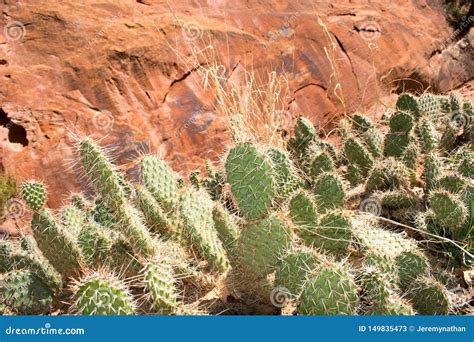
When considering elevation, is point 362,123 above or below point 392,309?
below

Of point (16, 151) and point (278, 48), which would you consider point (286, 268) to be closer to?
point (16, 151)

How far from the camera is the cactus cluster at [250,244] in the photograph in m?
1.95

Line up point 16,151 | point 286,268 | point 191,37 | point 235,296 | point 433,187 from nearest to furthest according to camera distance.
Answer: point 286,268, point 235,296, point 433,187, point 16,151, point 191,37

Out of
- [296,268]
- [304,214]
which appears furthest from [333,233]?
[296,268]

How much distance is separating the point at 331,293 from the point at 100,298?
2.66 feet

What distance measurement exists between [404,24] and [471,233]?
630 centimetres

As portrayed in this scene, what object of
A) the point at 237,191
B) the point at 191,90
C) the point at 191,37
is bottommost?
the point at 191,90

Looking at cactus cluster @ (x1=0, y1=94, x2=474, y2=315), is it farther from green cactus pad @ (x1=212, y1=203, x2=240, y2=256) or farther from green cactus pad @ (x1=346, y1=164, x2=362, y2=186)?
green cactus pad @ (x1=346, y1=164, x2=362, y2=186)

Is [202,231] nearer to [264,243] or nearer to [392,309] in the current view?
[264,243]

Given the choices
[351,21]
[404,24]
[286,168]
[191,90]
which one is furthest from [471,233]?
[404,24]

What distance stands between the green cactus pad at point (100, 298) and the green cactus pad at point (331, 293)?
67 cm

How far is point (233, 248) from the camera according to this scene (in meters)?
2.62
